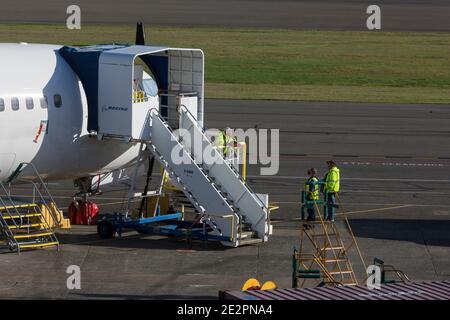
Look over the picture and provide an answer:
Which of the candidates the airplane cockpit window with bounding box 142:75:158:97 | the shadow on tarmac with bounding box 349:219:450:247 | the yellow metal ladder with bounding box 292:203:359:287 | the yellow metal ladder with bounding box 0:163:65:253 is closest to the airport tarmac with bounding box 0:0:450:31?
the airplane cockpit window with bounding box 142:75:158:97

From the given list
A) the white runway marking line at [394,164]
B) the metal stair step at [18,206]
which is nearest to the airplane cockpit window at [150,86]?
the metal stair step at [18,206]

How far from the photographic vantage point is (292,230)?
4131 centimetres

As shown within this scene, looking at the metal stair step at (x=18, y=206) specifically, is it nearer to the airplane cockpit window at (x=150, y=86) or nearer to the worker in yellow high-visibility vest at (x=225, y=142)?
the airplane cockpit window at (x=150, y=86)

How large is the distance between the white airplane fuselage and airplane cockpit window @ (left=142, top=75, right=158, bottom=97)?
0.90ft

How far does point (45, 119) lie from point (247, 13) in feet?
272

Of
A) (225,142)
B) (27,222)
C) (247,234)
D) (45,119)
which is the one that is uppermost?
(45,119)

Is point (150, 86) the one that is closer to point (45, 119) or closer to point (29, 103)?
point (45, 119)

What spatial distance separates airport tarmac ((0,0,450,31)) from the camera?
111875mm

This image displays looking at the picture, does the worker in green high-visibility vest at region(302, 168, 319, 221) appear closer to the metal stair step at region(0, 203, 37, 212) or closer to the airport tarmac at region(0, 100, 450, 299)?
the airport tarmac at region(0, 100, 450, 299)

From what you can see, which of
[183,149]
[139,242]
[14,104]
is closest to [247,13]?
[183,149]

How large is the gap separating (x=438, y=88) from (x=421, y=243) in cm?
4496

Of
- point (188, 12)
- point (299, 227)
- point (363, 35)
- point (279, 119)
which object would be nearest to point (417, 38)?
point (363, 35)

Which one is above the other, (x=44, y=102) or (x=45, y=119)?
(x=44, y=102)

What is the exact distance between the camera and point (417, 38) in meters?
105
